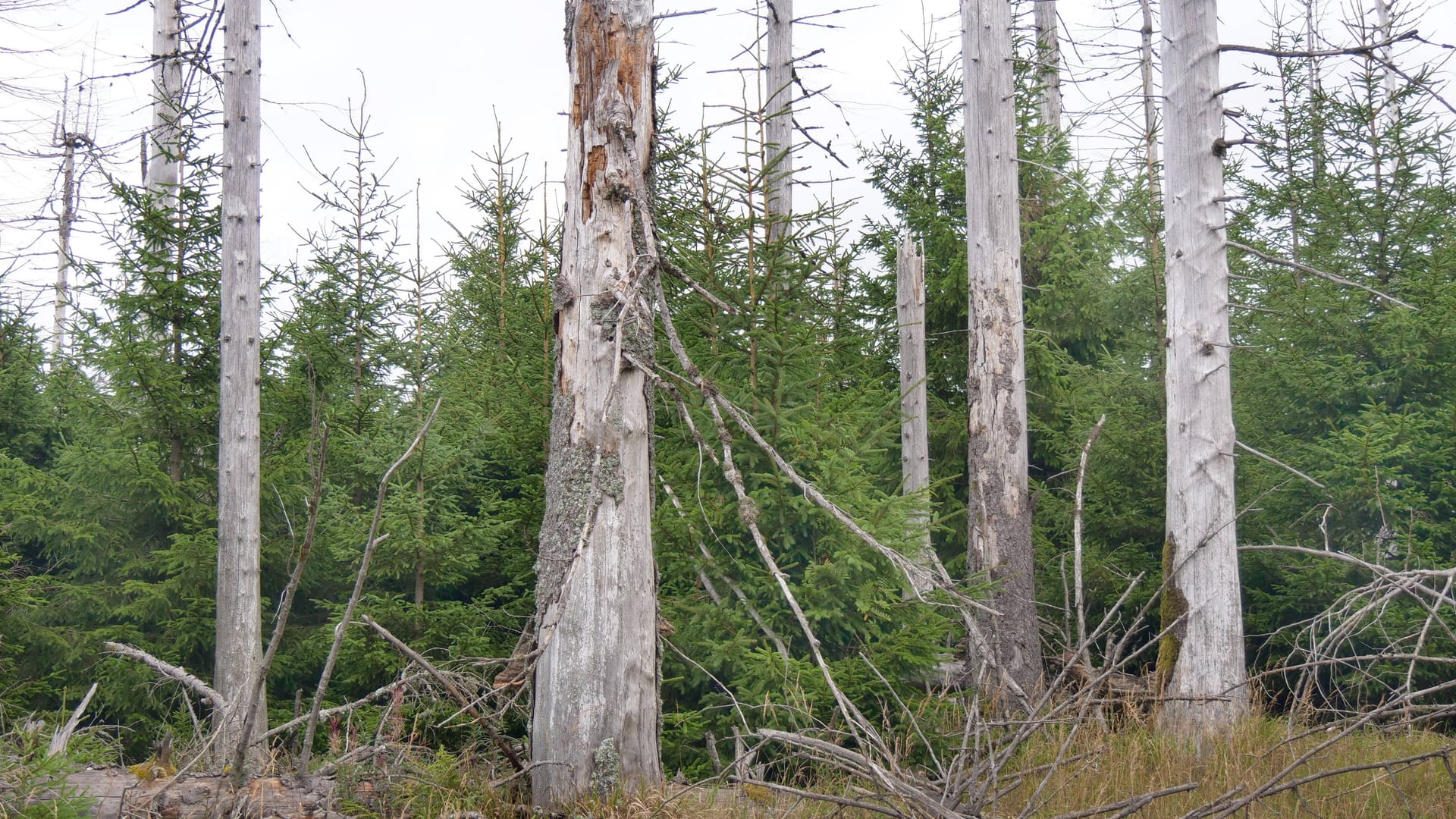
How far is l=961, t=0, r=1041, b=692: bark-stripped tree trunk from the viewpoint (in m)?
7.95

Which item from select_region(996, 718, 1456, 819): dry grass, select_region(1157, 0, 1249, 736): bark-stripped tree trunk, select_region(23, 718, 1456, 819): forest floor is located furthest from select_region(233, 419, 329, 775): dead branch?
select_region(1157, 0, 1249, 736): bark-stripped tree trunk

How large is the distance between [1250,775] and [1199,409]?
2409 millimetres

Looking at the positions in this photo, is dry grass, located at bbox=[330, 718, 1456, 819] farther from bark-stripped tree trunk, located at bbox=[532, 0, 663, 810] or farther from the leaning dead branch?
the leaning dead branch

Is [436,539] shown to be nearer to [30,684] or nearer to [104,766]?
[104,766]

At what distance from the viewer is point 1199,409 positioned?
19.8 ft

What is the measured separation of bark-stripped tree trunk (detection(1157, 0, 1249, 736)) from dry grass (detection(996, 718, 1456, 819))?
0.41 meters

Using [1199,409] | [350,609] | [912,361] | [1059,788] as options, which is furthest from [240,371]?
[1199,409]

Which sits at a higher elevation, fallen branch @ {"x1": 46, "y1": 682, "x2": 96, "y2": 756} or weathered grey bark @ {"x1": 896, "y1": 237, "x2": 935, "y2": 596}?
weathered grey bark @ {"x1": 896, "y1": 237, "x2": 935, "y2": 596}

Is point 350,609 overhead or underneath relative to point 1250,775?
overhead


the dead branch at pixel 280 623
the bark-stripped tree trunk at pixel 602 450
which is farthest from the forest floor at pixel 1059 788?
the dead branch at pixel 280 623

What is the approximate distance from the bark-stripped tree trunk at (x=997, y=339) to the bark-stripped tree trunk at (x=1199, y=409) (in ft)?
5.90

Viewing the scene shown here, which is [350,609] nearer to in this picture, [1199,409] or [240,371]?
[1199,409]

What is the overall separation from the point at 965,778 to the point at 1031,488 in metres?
6.24

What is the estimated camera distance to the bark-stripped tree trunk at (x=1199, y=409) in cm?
588
